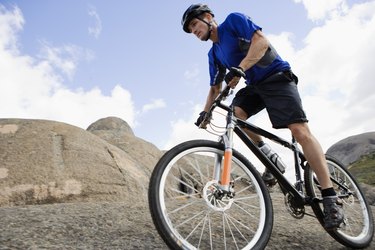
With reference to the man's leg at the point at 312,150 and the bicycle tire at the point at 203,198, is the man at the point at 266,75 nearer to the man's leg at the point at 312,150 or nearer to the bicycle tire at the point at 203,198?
the man's leg at the point at 312,150

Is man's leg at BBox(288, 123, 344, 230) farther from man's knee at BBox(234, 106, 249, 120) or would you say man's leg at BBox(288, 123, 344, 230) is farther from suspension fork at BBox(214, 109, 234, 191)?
suspension fork at BBox(214, 109, 234, 191)

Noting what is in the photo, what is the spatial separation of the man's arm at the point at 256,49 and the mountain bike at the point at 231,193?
438mm

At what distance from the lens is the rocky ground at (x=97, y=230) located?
3.61m

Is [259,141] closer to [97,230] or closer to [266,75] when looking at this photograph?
[266,75]

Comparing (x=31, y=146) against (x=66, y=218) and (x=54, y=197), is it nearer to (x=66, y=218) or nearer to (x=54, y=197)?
(x=54, y=197)

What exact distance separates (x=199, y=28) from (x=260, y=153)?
1.76 meters

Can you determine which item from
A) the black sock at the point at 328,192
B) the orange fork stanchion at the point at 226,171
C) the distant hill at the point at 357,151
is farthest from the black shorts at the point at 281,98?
the distant hill at the point at 357,151

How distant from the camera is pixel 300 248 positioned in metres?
4.32

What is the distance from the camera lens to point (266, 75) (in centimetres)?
447

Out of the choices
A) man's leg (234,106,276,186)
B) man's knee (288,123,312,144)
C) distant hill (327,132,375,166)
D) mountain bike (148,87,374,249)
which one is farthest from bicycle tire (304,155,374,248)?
distant hill (327,132,375,166)

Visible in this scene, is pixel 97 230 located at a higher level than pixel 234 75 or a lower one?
lower

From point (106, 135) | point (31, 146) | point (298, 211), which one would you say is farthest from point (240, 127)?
point (106, 135)

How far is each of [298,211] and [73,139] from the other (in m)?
7.18

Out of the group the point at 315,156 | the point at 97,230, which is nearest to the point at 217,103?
the point at 315,156
